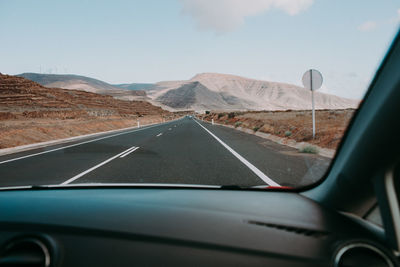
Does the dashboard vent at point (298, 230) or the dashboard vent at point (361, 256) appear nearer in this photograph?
the dashboard vent at point (361, 256)

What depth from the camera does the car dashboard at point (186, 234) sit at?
1899 mm

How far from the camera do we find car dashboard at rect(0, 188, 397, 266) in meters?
1.90

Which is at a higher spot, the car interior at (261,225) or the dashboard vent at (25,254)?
the car interior at (261,225)

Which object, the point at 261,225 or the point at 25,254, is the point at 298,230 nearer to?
the point at 261,225

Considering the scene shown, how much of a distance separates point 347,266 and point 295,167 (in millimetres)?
6575

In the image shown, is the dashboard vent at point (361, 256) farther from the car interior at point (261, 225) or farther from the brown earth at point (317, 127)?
the brown earth at point (317, 127)

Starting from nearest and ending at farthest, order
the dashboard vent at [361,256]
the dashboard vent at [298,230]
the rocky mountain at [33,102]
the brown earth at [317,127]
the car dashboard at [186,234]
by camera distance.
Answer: the dashboard vent at [361,256] < the car dashboard at [186,234] < the dashboard vent at [298,230] < the brown earth at [317,127] < the rocky mountain at [33,102]

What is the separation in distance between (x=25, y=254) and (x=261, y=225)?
5.13 feet

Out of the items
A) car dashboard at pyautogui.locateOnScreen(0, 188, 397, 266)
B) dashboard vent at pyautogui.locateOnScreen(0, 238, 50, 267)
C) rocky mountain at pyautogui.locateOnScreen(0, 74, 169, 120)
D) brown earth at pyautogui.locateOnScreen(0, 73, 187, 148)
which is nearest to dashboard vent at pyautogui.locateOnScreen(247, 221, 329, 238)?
car dashboard at pyautogui.locateOnScreen(0, 188, 397, 266)

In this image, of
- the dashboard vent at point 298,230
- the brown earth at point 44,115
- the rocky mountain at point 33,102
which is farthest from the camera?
the rocky mountain at point 33,102

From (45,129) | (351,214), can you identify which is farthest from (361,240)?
(45,129)

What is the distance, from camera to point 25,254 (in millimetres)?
2020

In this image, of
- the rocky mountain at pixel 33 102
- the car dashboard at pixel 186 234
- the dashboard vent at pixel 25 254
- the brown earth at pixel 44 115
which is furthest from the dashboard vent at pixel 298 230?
the rocky mountain at pixel 33 102

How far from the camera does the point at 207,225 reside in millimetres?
2174
